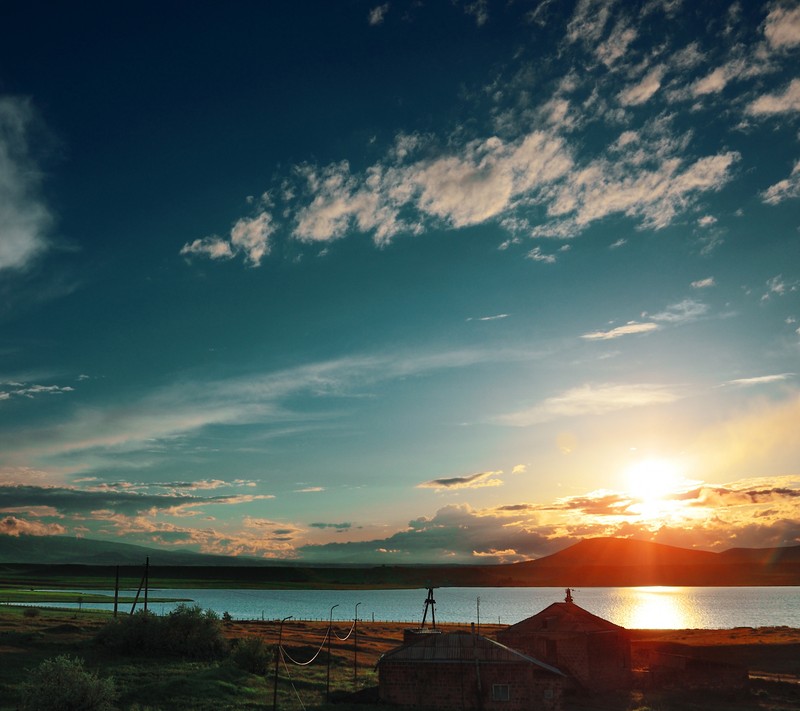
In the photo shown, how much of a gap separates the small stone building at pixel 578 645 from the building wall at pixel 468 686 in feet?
42.8

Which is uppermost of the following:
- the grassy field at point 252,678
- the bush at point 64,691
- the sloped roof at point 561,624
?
the sloped roof at point 561,624

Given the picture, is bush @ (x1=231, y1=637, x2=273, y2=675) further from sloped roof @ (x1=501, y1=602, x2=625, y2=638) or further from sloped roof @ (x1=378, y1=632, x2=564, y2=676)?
sloped roof @ (x1=501, y1=602, x2=625, y2=638)

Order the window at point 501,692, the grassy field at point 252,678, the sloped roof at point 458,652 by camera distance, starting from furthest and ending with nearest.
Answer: the sloped roof at point 458,652, the window at point 501,692, the grassy field at point 252,678

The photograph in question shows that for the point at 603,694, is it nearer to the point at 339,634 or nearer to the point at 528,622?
the point at 528,622

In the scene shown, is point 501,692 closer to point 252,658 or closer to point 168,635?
point 252,658

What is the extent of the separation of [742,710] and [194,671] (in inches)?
1559

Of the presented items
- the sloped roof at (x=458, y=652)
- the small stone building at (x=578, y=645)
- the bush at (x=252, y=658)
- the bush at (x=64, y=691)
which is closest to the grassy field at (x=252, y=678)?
the bush at (x=252, y=658)

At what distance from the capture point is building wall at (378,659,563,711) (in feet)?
145

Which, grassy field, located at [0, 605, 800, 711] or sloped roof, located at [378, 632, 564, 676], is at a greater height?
sloped roof, located at [378, 632, 564, 676]

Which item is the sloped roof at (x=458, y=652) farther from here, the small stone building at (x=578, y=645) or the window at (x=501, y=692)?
the small stone building at (x=578, y=645)

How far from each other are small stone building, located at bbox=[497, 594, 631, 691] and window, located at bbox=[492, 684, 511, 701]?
1354 centimetres

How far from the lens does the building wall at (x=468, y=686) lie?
44.1m

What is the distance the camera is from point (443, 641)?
153 feet

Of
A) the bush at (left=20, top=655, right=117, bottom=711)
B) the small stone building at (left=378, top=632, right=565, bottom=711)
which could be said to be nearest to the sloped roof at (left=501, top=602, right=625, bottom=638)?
the small stone building at (left=378, top=632, right=565, bottom=711)
